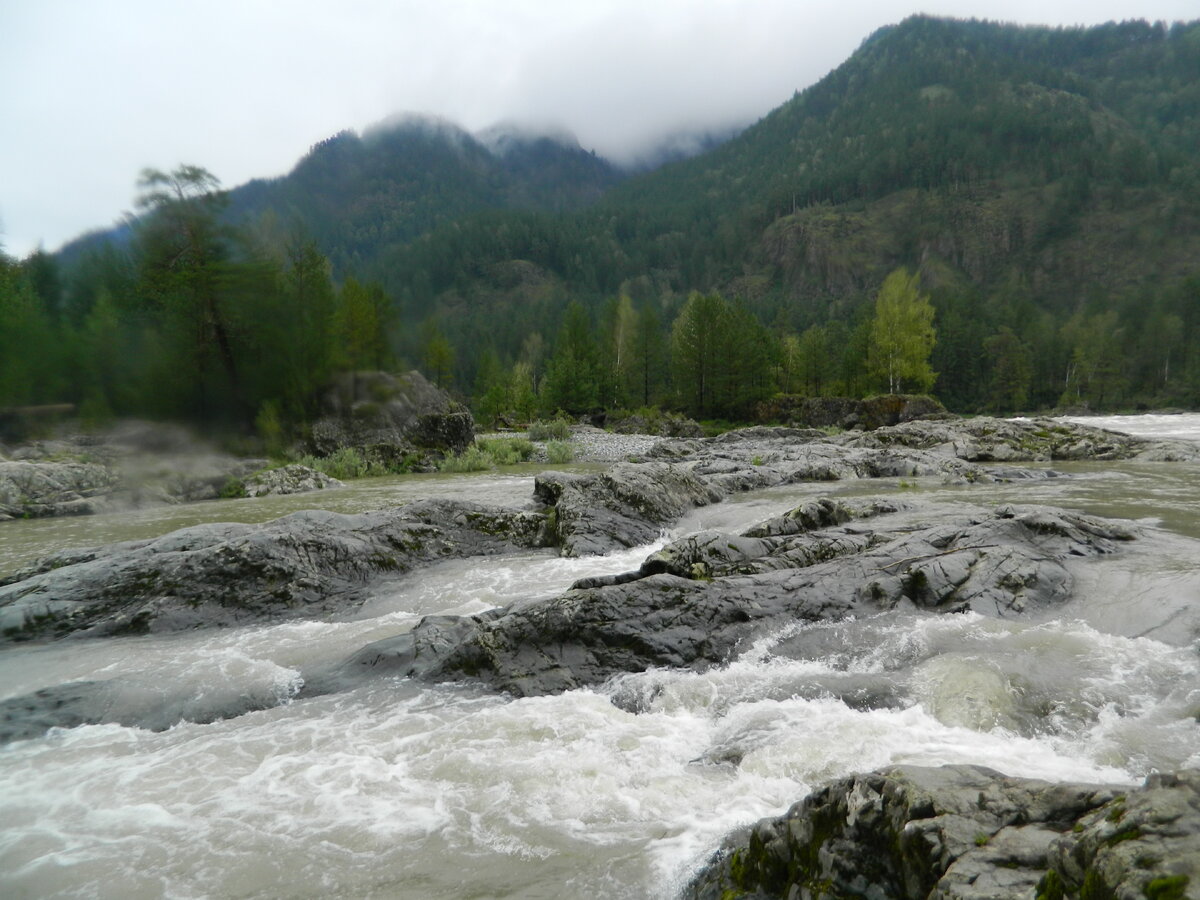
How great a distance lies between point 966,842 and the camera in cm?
260

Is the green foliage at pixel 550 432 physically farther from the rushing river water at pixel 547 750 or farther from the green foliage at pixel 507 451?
the rushing river water at pixel 547 750

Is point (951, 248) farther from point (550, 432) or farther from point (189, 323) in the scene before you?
point (189, 323)

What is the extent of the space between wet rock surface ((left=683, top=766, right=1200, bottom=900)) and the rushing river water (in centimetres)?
86

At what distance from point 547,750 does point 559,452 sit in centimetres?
2940

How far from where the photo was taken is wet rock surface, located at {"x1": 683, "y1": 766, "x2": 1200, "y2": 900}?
200 centimetres

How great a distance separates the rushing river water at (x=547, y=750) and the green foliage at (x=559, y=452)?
2586cm

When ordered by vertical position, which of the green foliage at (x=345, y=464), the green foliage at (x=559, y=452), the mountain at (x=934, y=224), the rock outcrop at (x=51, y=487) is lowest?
the green foliage at (x=559, y=452)

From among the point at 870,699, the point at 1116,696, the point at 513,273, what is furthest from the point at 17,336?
the point at 513,273

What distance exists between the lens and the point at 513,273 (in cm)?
17025

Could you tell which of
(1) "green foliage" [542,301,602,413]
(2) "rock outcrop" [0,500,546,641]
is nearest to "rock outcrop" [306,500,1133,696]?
(2) "rock outcrop" [0,500,546,641]

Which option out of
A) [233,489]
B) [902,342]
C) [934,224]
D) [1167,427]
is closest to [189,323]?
[233,489]

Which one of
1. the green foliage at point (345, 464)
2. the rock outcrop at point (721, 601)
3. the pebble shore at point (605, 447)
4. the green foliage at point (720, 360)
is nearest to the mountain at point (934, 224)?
the green foliage at point (720, 360)

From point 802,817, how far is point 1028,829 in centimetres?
109

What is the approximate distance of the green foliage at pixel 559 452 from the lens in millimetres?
34438
